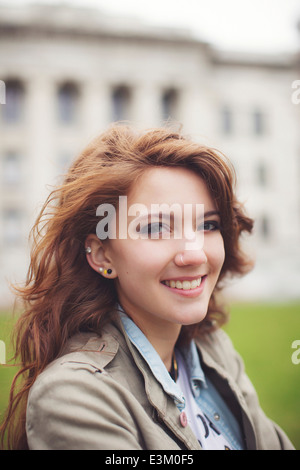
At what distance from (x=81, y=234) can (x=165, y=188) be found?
18.1 inches

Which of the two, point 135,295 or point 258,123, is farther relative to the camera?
point 258,123

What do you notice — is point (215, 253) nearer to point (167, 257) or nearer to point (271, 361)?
point (167, 257)

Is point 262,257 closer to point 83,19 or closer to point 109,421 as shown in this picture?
point 83,19

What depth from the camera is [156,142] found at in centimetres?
170

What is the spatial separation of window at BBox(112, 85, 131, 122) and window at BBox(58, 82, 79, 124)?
9.91ft

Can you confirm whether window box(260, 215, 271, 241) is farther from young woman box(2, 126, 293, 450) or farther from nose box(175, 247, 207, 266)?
nose box(175, 247, 207, 266)

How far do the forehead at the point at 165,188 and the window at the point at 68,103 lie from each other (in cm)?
3010

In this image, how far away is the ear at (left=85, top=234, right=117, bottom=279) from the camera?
1.74 meters

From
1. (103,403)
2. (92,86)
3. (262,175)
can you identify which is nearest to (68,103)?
(92,86)

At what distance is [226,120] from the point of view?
109 ft

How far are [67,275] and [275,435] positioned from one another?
138cm

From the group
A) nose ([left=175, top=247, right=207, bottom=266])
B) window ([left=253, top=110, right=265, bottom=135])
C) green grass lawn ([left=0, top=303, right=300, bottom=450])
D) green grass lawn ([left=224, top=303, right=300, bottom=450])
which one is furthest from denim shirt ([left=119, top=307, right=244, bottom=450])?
window ([left=253, top=110, right=265, bottom=135])

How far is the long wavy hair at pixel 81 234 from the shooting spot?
1.67m

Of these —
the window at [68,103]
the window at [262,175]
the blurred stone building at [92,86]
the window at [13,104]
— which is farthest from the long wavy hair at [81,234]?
the window at [262,175]
